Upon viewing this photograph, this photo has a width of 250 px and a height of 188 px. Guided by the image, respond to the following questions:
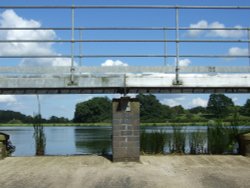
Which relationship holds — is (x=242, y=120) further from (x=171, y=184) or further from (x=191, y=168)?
(x=171, y=184)

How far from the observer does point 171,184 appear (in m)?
8.59

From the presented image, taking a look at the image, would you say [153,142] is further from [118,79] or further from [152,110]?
[152,110]

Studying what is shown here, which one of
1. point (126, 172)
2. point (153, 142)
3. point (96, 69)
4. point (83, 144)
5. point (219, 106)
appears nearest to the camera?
point (126, 172)

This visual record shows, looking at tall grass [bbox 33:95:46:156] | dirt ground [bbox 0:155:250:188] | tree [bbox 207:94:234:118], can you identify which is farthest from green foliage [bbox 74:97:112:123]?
dirt ground [bbox 0:155:250:188]

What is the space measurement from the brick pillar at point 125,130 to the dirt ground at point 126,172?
33 cm

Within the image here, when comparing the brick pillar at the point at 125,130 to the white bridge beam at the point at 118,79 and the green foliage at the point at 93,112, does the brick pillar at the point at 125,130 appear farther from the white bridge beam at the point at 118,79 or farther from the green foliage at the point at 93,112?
the green foliage at the point at 93,112

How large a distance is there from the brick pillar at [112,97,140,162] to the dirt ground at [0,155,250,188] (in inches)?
13.1

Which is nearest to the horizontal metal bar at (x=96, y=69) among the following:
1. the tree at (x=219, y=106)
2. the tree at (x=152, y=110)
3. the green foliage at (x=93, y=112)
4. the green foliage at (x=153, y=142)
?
the green foliage at (x=153, y=142)

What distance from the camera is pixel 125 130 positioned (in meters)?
10.9

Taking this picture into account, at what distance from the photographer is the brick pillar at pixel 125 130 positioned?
35.7ft

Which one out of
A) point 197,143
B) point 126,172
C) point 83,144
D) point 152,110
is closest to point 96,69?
point 126,172

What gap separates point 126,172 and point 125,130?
5.08 feet

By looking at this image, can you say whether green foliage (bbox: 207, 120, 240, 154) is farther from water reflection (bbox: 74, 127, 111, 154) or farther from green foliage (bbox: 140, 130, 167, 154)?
water reflection (bbox: 74, 127, 111, 154)

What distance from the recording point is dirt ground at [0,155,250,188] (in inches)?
341
